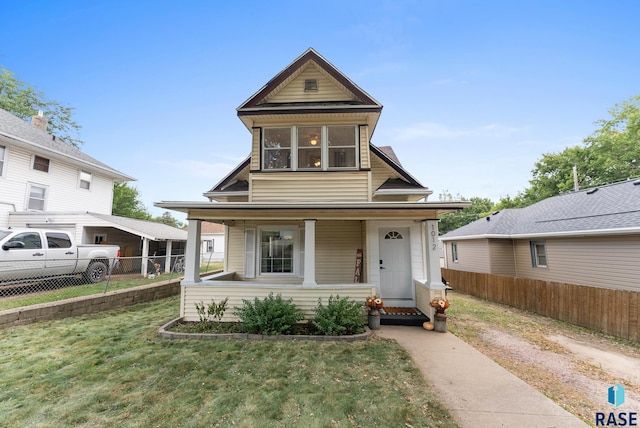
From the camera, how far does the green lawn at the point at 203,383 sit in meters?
2.81

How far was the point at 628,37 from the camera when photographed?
14133mm

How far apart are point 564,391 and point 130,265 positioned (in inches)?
681

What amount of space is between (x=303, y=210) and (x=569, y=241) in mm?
10839

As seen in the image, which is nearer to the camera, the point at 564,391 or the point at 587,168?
the point at 564,391

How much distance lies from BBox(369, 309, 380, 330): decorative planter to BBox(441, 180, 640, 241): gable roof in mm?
8120

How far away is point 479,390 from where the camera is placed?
3.45 metres

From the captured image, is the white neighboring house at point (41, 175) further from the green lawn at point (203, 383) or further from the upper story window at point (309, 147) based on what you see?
the upper story window at point (309, 147)

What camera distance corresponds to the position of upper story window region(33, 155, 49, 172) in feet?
41.1

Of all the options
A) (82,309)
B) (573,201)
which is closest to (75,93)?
(82,309)

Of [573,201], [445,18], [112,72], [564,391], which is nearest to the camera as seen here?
[564,391]

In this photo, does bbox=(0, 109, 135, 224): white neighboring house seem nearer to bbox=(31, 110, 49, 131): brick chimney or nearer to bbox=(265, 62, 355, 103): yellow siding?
bbox=(31, 110, 49, 131): brick chimney

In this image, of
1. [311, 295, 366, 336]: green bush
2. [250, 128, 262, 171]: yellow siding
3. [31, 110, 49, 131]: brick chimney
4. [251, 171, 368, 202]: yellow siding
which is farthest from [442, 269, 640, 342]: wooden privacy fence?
[31, 110, 49, 131]: brick chimney

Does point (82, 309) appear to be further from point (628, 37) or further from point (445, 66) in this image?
point (628, 37)

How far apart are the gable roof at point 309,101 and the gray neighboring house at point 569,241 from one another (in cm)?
885
